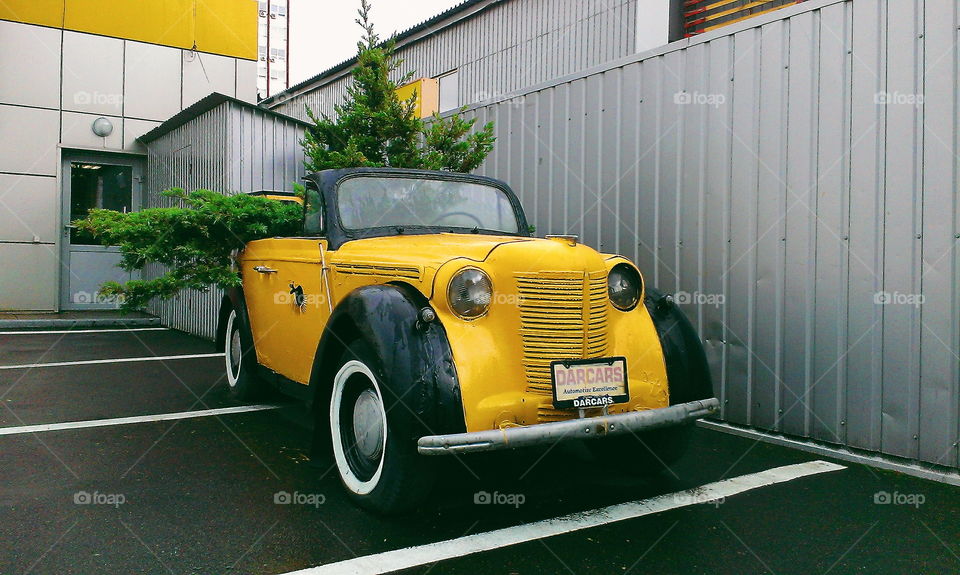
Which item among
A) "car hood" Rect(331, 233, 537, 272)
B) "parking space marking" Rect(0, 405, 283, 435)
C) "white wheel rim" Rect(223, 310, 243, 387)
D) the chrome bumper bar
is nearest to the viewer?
the chrome bumper bar

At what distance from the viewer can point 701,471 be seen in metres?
4.19

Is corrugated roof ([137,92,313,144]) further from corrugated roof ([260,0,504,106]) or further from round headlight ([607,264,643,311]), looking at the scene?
round headlight ([607,264,643,311])

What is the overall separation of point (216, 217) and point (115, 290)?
0.97m

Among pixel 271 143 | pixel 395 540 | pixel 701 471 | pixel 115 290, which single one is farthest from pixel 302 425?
pixel 271 143

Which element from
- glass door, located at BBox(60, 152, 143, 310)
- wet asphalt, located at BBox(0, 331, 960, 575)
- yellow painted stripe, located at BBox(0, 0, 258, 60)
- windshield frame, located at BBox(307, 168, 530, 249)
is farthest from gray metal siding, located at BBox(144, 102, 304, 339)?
wet asphalt, located at BBox(0, 331, 960, 575)

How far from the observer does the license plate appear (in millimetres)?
3275

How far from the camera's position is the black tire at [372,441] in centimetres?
314

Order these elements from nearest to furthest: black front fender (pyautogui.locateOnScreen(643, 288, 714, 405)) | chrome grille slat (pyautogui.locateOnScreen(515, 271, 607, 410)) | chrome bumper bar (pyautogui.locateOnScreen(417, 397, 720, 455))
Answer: chrome bumper bar (pyautogui.locateOnScreen(417, 397, 720, 455))
chrome grille slat (pyautogui.locateOnScreen(515, 271, 607, 410))
black front fender (pyautogui.locateOnScreen(643, 288, 714, 405))

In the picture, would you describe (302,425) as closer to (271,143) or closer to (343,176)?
(343,176)

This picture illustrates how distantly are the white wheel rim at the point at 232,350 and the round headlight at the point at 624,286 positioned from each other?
3.52 m

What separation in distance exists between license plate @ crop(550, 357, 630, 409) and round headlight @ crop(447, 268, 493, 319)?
450mm

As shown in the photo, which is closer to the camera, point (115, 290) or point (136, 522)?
point (136, 522)

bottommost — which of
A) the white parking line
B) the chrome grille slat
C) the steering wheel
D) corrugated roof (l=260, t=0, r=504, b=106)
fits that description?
the white parking line

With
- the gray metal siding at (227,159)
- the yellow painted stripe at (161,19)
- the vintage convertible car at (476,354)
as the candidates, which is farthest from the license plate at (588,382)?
the yellow painted stripe at (161,19)
